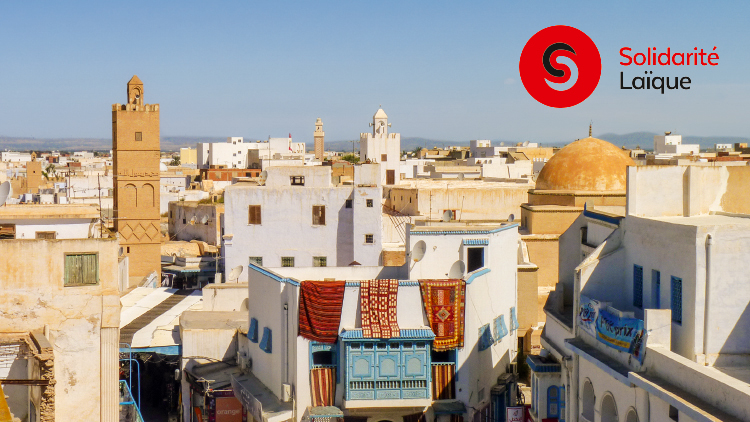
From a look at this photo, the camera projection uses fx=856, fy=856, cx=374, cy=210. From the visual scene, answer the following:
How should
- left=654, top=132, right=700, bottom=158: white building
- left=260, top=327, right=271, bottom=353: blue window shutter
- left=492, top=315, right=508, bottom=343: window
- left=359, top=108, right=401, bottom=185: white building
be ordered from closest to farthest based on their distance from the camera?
1. left=260, top=327, right=271, bottom=353: blue window shutter
2. left=492, top=315, right=508, bottom=343: window
3. left=359, top=108, right=401, bottom=185: white building
4. left=654, top=132, right=700, bottom=158: white building

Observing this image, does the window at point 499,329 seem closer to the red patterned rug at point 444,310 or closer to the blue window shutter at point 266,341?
the red patterned rug at point 444,310

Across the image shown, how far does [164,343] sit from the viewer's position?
2022 centimetres

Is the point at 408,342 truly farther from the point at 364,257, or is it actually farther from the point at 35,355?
the point at 364,257

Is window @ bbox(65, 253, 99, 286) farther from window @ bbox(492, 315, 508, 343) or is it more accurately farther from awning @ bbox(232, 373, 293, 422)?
window @ bbox(492, 315, 508, 343)

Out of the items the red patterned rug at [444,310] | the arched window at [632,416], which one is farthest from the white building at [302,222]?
the arched window at [632,416]

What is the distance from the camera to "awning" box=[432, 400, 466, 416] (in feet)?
56.1

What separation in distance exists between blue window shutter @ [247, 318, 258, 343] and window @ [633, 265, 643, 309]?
333 inches

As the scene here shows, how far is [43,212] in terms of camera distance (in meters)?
19.4

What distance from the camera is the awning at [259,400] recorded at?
17.0 m

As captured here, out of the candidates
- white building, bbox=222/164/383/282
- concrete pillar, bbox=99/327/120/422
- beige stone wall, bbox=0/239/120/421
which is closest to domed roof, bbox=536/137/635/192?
white building, bbox=222/164/383/282

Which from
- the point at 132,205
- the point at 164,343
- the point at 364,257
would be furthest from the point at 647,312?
the point at 132,205

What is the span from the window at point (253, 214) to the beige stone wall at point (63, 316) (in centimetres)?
1148

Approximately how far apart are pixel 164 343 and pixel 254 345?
256 centimetres

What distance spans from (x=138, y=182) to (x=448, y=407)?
19.9 m
